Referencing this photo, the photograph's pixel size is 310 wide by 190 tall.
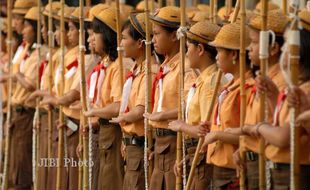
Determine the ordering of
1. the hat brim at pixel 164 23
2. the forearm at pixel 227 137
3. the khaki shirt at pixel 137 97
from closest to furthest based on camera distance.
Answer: the forearm at pixel 227 137 → the hat brim at pixel 164 23 → the khaki shirt at pixel 137 97

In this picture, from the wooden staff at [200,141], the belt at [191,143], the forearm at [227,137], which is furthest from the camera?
the belt at [191,143]

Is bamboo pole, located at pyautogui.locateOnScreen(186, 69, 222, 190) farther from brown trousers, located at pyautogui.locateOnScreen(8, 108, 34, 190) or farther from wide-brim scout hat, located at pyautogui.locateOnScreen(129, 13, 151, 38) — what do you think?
brown trousers, located at pyautogui.locateOnScreen(8, 108, 34, 190)

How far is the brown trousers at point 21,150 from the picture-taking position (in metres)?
13.9

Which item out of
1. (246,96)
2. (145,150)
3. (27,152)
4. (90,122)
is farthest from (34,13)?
(246,96)

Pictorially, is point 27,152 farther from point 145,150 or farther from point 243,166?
point 243,166

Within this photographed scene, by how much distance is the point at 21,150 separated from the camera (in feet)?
46.2

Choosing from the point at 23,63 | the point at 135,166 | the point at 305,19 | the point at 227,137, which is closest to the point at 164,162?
the point at 135,166

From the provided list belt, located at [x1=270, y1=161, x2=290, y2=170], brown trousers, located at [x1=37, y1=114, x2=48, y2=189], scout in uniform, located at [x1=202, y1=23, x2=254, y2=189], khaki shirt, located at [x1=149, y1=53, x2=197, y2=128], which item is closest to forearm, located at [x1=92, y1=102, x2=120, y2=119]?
khaki shirt, located at [x1=149, y1=53, x2=197, y2=128]

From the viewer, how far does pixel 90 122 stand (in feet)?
36.2

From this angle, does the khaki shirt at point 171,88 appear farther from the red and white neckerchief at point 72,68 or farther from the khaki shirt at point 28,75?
the khaki shirt at point 28,75

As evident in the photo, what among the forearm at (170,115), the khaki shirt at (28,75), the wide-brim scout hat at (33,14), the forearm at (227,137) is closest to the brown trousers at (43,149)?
the khaki shirt at (28,75)

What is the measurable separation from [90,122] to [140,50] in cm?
103

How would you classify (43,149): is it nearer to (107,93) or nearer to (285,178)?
(107,93)

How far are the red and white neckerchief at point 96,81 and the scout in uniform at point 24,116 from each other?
261 centimetres
